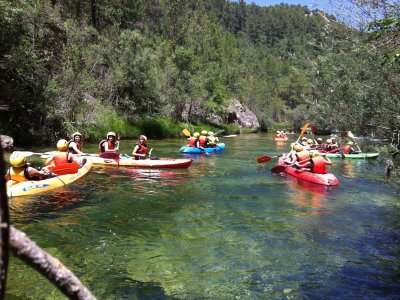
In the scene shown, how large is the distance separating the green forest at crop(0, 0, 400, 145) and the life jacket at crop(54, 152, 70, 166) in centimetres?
622

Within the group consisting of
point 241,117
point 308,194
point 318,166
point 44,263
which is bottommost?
point 308,194

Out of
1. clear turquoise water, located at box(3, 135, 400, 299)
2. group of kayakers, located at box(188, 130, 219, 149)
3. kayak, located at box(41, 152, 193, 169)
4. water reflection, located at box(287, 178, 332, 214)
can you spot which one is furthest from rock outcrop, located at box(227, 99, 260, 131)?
clear turquoise water, located at box(3, 135, 400, 299)

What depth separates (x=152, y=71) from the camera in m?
30.6

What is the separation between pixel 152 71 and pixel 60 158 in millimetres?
19930

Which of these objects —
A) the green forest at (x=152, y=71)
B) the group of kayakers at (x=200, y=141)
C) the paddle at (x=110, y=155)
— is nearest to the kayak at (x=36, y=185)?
the paddle at (x=110, y=155)

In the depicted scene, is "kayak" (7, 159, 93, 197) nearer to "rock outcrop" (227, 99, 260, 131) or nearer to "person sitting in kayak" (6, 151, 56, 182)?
"person sitting in kayak" (6, 151, 56, 182)

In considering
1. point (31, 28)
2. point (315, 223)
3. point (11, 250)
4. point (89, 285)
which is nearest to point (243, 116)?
point (31, 28)

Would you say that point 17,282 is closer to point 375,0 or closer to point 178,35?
point 375,0

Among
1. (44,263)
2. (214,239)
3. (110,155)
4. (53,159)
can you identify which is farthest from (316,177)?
(44,263)

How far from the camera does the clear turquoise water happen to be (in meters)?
5.26

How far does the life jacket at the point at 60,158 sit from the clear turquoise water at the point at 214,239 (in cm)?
79

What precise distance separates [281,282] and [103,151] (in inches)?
463

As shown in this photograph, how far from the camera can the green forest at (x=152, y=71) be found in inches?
262

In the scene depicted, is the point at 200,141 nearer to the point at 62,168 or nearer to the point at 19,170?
the point at 62,168
